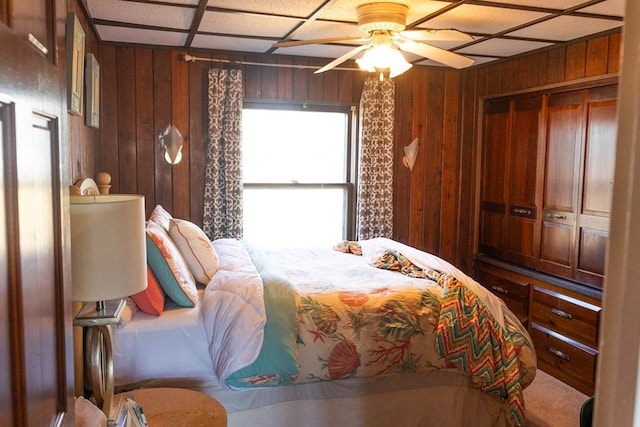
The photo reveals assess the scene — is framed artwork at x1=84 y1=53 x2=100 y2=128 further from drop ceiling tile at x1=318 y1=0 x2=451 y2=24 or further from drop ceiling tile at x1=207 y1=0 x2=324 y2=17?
drop ceiling tile at x1=318 y1=0 x2=451 y2=24

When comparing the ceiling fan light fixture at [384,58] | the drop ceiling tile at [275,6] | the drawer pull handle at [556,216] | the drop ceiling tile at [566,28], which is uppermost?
the drop ceiling tile at [566,28]

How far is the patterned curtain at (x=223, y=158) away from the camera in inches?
168

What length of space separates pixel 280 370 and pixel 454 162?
3213 mm

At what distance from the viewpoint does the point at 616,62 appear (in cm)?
347

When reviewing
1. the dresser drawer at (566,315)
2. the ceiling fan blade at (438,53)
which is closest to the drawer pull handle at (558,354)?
the dresser drawer at (566,315)

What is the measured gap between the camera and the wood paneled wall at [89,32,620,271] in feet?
13.4

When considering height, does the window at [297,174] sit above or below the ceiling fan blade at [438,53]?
below

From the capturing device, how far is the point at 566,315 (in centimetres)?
374

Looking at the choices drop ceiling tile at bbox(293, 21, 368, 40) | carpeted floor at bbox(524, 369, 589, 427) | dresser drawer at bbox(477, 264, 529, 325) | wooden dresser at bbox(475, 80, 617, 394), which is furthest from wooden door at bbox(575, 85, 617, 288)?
drop ceiling tile at bbox(293, 21, 368, 40)

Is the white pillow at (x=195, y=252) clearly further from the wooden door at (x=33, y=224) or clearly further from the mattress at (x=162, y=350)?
the wooden door at (x=33, y=224)

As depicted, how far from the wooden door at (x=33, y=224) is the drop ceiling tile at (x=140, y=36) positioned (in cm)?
285

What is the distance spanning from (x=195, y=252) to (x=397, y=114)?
8.58ft

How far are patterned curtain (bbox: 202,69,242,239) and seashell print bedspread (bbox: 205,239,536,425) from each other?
4.98 ft

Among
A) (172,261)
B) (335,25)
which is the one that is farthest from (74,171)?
(335,25)
